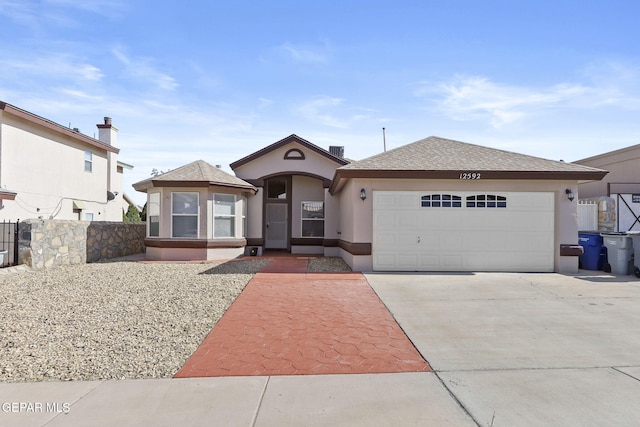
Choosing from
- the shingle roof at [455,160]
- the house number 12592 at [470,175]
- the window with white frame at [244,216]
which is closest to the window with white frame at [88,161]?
the window with white frame at [244,216]

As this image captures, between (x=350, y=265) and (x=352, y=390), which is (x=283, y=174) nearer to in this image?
(x=350, y=265)

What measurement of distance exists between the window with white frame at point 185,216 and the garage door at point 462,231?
286 inches

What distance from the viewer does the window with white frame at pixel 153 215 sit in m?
15.1

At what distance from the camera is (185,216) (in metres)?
14.7

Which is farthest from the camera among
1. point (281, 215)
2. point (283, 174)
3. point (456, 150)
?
point (281, 215)

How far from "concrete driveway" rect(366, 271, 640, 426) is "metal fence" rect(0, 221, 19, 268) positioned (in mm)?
10761

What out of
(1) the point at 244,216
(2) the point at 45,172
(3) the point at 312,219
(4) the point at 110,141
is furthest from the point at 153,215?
(4) the point at 110,141

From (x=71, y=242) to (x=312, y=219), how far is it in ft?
31.4

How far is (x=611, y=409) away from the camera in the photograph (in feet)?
11.7

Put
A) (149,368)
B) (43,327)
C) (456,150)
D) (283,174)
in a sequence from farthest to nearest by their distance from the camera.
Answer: (283,174) → (456,150) → (43,327) → (149,368)

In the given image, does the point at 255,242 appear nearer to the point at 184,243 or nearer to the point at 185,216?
the point at 184,243

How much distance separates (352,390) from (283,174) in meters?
13.9

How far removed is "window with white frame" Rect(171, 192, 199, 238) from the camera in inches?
579

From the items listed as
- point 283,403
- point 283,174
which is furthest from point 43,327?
point 283,174
